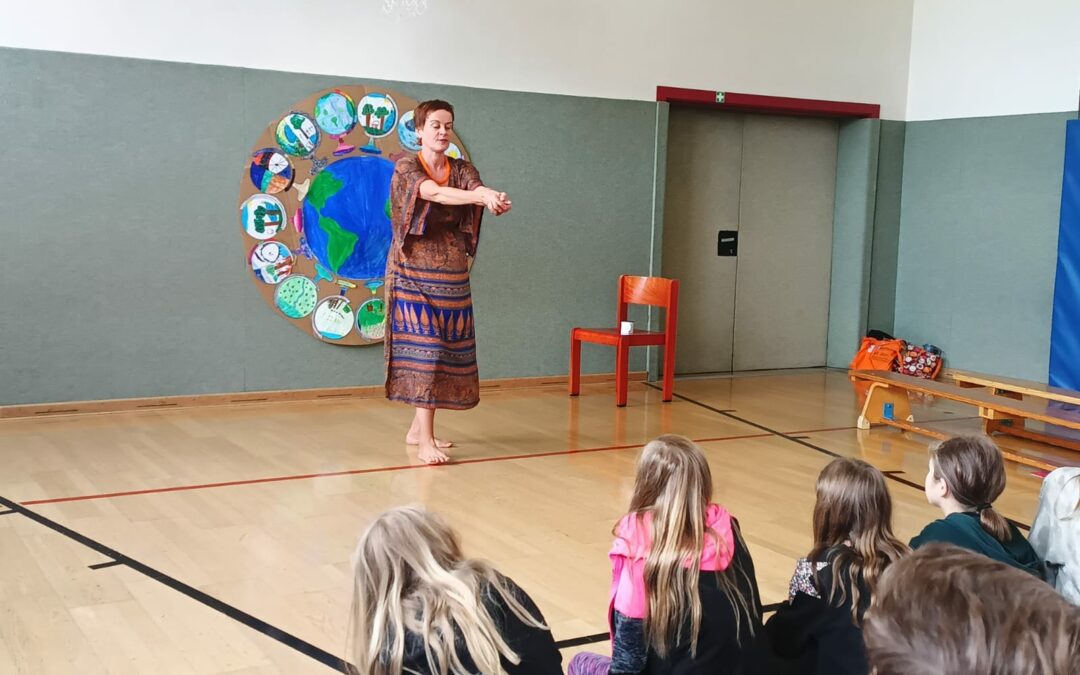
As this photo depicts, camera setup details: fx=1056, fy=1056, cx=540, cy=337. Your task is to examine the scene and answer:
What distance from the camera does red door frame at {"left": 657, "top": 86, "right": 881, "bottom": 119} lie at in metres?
7.58

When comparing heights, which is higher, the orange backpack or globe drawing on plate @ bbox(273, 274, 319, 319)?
globe drawing on plate @ bbox(273, 274, 319, 319)

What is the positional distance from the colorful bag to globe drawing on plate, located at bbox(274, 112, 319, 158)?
4.72 meters

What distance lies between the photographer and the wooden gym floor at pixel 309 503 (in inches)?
116

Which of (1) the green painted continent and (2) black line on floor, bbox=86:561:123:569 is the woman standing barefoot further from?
(2) black line on floor, bbox=86:561:123:569

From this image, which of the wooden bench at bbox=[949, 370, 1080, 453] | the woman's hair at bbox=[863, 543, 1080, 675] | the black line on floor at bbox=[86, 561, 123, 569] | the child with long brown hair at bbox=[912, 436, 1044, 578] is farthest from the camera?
the wooden bench at bbox=[949, 370, 1080, 453]

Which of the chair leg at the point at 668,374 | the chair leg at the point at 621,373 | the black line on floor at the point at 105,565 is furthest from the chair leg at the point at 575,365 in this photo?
the black line on floor at the point at 105,565

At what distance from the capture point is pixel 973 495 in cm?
245

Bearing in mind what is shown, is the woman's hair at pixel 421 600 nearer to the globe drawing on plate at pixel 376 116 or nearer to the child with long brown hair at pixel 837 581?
the child with long brown hair at pixel 837 581

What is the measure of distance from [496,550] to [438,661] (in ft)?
6.73

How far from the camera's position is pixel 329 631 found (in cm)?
294

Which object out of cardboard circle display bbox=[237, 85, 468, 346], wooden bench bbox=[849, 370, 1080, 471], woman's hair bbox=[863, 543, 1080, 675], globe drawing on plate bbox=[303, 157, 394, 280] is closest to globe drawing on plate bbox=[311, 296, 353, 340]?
cardboard circle display bbox=[237, 85, 468, 346]

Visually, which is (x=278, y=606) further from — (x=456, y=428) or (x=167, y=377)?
(x=167, y=377)

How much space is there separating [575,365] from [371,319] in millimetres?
1375

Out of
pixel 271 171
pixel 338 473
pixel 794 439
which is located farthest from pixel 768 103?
pixel 338 473
